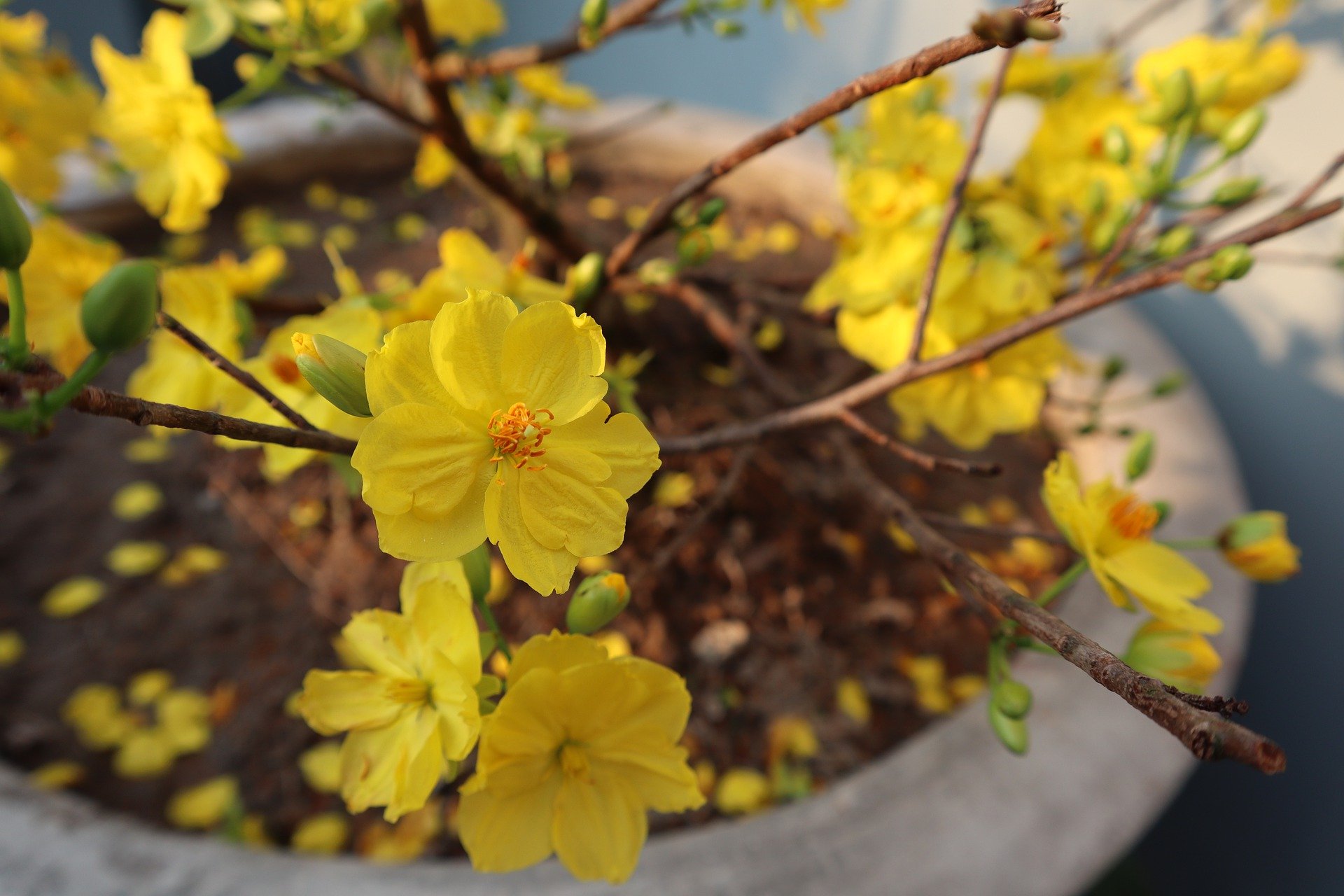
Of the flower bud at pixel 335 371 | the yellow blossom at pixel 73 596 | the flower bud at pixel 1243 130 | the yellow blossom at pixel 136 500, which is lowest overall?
the yellow blossom at pixel 73 596

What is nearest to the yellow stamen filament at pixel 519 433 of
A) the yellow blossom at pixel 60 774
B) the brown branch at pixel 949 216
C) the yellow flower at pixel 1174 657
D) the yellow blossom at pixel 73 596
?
the brown branch at pixel 949 216

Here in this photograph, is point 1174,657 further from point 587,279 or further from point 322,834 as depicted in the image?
point 322,834

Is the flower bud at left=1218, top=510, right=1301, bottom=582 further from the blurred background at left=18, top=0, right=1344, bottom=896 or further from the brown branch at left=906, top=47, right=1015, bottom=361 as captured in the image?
the blurred background at left=18, top=0, right=1344, bottom=896

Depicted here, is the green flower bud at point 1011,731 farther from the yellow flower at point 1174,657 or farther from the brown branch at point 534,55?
the brown branch at point 534,55

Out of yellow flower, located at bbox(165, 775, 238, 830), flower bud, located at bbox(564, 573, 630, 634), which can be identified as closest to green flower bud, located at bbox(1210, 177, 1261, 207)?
flower bud, located at bbox(564, 573, 630, 634)

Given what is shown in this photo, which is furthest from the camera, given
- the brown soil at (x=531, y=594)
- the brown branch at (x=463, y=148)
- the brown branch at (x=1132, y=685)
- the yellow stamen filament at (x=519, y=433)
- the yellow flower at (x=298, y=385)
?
the brown soil at (x=531, y=594)

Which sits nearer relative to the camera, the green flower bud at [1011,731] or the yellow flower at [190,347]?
the green flower bud at [1011,731]
